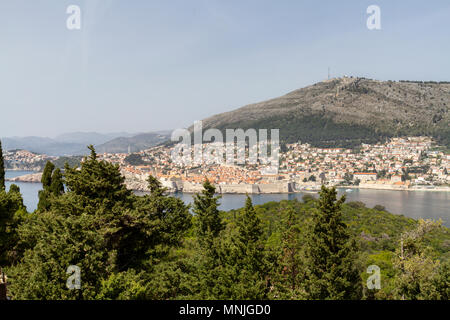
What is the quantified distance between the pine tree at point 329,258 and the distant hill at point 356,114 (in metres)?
69.9

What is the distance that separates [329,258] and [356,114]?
80438 millimetres

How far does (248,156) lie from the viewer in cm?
7006

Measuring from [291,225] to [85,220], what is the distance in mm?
6738

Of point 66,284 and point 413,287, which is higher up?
point 66,284

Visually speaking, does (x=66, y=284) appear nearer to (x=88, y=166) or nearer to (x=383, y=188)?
(x=88, y=166)

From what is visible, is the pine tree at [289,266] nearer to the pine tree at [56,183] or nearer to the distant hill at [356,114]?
the pine tree at [56,183]

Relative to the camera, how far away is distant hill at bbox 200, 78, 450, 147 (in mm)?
72000

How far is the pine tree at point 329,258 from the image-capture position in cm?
505

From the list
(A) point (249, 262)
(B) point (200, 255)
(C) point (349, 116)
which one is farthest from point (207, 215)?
(C) point (349, 116)

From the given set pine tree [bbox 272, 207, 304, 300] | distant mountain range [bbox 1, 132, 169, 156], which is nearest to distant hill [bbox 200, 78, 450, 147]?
distant mountain range [bbox 1, 132, 169, 156]

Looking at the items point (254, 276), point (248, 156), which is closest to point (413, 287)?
point (254, 276)

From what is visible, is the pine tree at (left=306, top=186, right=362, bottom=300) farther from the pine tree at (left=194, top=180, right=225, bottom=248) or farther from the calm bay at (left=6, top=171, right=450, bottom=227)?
the calm bay at (left=6, top=171, right=450, bottom=227)

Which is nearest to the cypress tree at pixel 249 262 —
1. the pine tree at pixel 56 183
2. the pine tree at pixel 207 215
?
the pine tree at pixel 207 215

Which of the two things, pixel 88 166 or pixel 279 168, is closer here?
pixel 88 166
